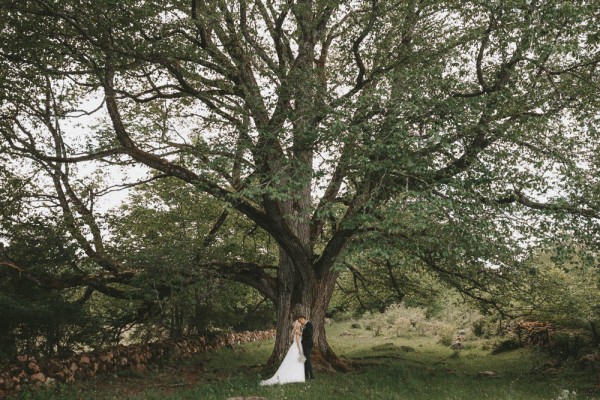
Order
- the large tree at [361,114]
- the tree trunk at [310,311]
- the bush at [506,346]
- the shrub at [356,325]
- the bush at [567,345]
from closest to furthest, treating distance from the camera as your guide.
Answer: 1. the large tree at [361,114]
2. the tree trunk at [310,311]
3. the bush at [567,345]
4. the bush at [506,346]
5. the shrub at [356,325]

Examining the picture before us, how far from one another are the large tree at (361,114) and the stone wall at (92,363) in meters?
2.99

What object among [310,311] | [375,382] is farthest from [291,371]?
[310,311]

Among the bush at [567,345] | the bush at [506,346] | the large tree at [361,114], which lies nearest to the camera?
the large tree at [361,114]

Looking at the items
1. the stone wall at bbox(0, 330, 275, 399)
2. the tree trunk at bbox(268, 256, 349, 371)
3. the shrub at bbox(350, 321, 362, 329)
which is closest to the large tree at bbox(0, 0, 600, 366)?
the tree trunk at bbox(268, 256, 349, 371)

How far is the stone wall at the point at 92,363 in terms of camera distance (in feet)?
34.3

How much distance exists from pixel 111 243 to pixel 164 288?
296 centimetres

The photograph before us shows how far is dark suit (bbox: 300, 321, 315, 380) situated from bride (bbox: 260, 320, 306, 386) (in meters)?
0.27

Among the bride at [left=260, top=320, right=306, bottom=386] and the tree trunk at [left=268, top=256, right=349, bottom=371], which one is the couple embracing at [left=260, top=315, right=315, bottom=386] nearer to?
the bride at [left=260, top=320, right=306, bottom=386]

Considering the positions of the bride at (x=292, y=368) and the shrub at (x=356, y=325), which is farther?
the shrub at (x=356, y=325)

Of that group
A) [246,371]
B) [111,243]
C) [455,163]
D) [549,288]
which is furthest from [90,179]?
[549,288]

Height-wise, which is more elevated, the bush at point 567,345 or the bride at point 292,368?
the bride at point 292,368

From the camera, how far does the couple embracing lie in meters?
11.0

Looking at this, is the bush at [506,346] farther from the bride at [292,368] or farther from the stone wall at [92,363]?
the stone wall at [92,363]

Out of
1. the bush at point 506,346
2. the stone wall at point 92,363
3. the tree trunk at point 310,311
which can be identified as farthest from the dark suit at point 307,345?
the bush at point 506,346
